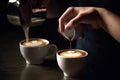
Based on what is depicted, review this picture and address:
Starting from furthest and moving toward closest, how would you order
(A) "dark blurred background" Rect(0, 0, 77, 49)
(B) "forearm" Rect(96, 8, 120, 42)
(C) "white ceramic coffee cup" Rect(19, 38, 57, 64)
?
(A) "dark blurred background" Rect(0, 0, 77, 49)
(C) "white ceramic coffee cup" Rect(19, 38, 57, 64)
(B) "forearm" Rect(96, 8, 120, 42)

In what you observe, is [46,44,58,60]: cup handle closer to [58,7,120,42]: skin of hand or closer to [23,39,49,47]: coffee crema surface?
[23,39,49,47]: coffee crema surface

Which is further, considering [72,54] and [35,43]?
[35,43]

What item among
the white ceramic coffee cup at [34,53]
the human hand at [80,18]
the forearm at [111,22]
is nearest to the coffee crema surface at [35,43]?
the white ceramic coffee cup at [34,53]

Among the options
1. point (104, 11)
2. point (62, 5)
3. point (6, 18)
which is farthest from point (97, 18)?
point (6, 18)

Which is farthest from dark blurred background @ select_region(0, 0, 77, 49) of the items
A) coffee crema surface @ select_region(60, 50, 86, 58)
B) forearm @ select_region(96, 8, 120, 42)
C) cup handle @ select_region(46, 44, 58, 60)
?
forearm @ select_region(96, 8, 120, 42)

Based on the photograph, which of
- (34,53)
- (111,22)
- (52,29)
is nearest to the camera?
(111,22)

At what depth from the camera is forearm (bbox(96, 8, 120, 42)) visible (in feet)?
2.69

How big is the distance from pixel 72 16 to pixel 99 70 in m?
0.24

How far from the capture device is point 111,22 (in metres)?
0.83

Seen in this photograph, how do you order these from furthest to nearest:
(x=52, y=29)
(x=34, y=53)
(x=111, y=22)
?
(x=52, y=29) → (x=34, y=53) → (x=111, y=22)

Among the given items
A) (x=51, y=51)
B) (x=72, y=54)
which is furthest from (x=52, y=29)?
(x=72, y=54)

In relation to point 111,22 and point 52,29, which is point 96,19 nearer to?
point 111,22

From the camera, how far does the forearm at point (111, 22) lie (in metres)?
0.82

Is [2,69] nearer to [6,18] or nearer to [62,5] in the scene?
[62,5]
